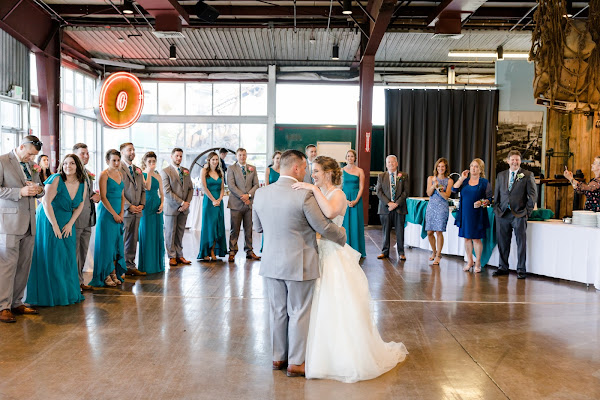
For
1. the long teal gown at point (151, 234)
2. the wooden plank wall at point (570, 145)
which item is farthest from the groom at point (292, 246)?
the wooden plank wall at point (570, 145)

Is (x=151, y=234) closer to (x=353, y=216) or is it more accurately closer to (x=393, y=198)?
(x=353, y=216)

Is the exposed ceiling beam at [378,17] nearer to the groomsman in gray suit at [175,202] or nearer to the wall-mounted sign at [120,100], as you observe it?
the groomsman in gray suit at [175,202]

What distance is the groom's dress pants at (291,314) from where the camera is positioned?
352 cm

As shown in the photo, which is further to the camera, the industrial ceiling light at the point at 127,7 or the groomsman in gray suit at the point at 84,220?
the industrial ceiling light at the point at 127,7

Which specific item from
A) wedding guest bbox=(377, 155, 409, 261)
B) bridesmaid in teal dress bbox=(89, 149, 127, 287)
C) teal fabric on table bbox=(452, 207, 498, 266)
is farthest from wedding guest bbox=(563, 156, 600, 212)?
bridesmaid in teal dress bbox=(89, 149, 127, 287)

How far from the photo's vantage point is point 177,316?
502cm

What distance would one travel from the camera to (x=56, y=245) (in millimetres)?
5297

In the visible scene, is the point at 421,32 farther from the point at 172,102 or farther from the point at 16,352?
the point at 16,352

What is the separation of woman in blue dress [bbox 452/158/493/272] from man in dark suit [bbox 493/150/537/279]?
0.21 meters

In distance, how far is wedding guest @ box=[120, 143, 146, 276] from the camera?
6.59 metres

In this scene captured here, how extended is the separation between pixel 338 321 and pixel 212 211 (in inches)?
190

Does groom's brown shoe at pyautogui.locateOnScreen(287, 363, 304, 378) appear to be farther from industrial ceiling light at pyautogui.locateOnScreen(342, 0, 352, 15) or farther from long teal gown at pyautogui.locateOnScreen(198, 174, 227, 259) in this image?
industrial ceiling light at pyautogui.locateOnScreen(342, 0, 352, 15)

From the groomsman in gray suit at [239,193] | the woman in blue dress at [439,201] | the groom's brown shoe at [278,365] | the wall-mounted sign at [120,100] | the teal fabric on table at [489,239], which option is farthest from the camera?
the wall-mounted sign at [120,100]

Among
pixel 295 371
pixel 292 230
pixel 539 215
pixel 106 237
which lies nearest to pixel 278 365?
pixel 295 371
